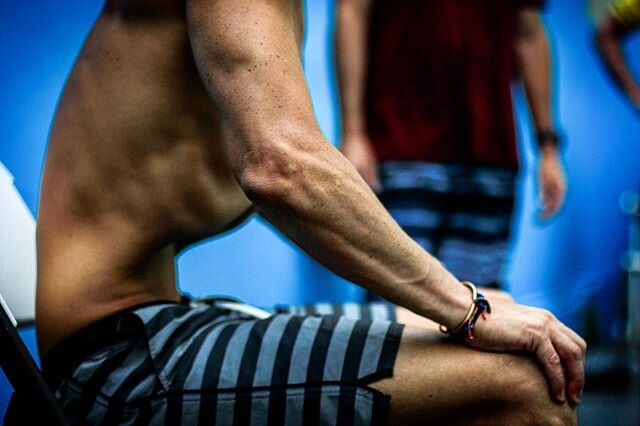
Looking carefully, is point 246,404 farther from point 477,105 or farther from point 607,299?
point 607,299

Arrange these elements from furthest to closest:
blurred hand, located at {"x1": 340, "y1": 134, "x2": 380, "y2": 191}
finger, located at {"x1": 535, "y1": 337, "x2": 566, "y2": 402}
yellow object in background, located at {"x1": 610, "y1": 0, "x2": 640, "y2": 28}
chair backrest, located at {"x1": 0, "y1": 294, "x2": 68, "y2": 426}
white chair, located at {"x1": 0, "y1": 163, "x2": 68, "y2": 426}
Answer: yellow object in background, located at {"x1": 610, "y1": 0, "x2": 640, "y2": 28}, blurred hand, located at {"x1": 340, "y1": 134, "x2": 380, "y2": 191}, white chair, located at {"x1": 0, "y1": 163, "x2": 68, "y2": 426}, finger, located at {"x1": 535, "y1": 337, "x2": 566, "y2": 402}, chair backrest, located at {"x1": 0, "y1": 294, "x2": 68, "y2": 426}

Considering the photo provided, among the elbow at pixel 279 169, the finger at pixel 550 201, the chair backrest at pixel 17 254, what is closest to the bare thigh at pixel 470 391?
the elbow at pixel 279 169

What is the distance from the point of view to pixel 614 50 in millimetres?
3154

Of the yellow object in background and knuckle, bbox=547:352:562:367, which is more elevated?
the yellow object in background

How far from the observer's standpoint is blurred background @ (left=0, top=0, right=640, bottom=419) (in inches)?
63.6

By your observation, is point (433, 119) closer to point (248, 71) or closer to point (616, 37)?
point (248, 71)

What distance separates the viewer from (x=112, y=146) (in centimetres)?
100

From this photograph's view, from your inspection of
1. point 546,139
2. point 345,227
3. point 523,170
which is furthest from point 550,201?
point 345,227

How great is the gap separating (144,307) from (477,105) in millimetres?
1220

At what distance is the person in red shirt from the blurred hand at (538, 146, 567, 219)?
1.20 feet

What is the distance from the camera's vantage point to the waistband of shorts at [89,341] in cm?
99

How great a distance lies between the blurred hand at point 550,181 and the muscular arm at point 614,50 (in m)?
0.97

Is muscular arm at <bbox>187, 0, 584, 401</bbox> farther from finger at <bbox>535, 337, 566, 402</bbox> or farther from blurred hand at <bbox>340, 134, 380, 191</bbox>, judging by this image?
blurred hand at <bbox>340, 134, 380, 191</bbox>

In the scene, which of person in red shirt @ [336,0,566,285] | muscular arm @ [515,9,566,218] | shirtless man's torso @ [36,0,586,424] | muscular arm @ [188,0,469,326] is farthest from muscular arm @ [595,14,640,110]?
muscular arm @ [188,0,469,326]
